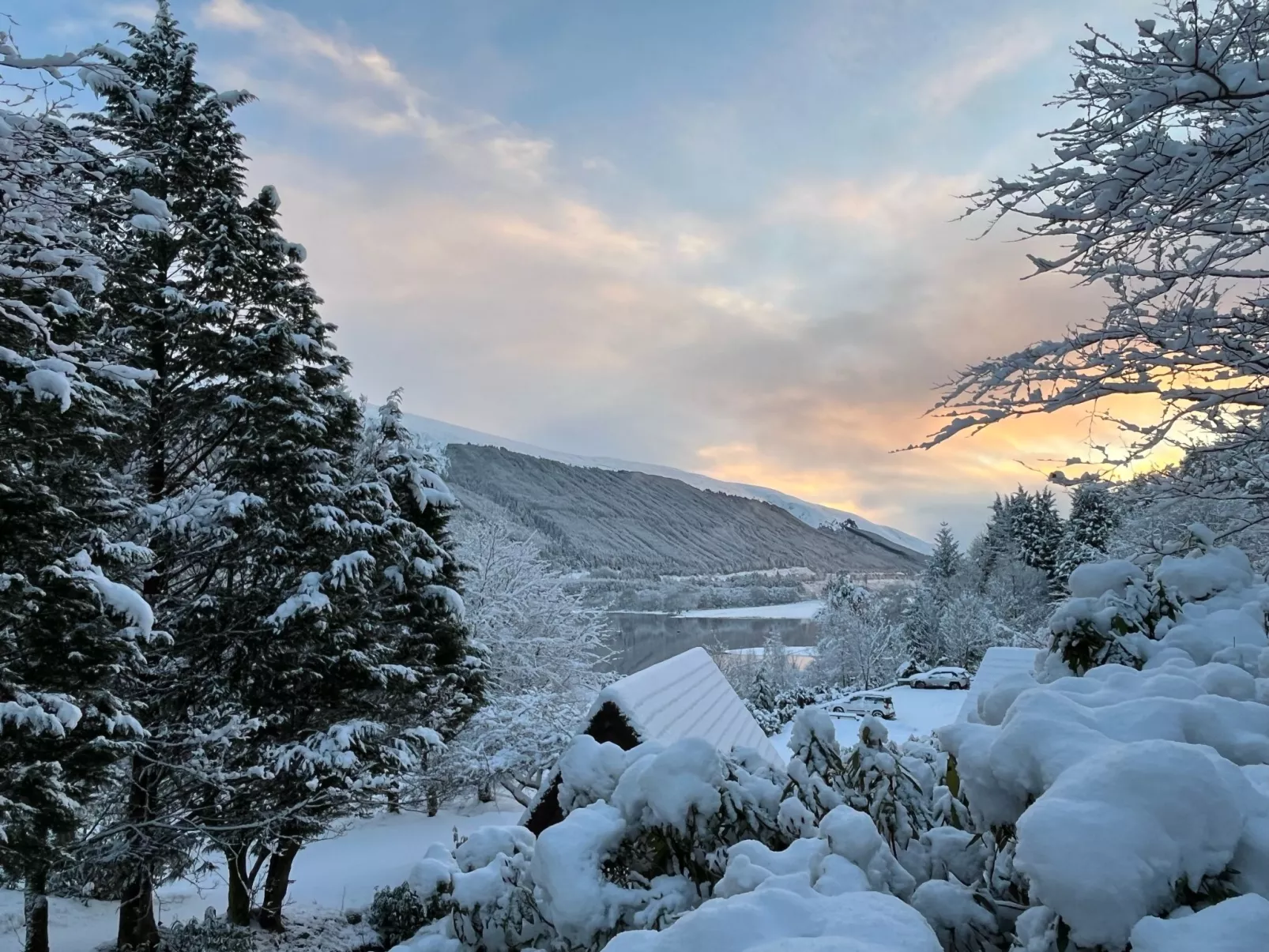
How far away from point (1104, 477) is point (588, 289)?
1094 centimetres

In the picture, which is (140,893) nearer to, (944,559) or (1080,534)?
(1080,534)

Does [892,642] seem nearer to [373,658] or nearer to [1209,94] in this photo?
[373,658]

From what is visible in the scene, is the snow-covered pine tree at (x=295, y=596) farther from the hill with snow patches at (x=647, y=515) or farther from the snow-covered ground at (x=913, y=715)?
the hill with snow patches at (x=647, y=515)

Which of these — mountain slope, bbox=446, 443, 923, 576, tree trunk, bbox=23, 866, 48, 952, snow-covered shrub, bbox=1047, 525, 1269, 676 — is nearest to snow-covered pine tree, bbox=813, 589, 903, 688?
mountain slope, bbox=446, 443, 923, 576

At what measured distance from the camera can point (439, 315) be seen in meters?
14.6

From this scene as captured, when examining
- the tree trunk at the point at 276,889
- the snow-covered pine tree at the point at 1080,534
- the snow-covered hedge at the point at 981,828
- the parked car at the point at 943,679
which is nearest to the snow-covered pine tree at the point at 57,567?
the tree trunk at the point at 276,889

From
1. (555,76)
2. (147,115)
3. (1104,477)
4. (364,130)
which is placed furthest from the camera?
(364,130)

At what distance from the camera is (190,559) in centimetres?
906

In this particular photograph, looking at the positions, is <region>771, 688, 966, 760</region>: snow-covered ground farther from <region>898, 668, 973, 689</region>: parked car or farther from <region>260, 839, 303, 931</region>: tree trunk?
<region>260, 839, 303, 931</region>: tree trunk

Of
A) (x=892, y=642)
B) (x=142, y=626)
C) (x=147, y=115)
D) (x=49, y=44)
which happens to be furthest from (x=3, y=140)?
(x=892, y=642)

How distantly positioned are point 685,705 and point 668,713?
2.96ft

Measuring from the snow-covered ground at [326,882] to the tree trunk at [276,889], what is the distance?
760 millimetres

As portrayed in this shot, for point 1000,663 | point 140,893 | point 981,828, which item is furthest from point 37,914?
point 1000,663

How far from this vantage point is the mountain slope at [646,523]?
51.0 m
